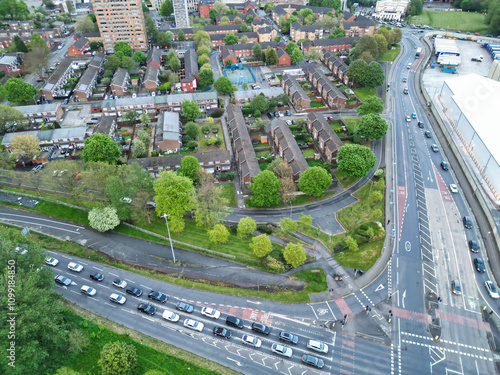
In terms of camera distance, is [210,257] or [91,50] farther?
[91,50]

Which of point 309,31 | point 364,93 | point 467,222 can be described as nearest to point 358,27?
point 309,31

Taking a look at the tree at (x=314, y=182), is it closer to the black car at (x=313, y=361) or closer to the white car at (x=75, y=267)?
the black car at (x=313, y=361)

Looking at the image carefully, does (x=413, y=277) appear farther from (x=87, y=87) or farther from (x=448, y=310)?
(x=87, y=87)

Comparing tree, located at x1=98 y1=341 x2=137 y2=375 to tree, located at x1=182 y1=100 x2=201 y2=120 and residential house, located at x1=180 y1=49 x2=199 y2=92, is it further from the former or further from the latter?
residential house, located at x1=180 y1=49 x2=199 y2=92

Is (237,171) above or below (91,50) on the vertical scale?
below

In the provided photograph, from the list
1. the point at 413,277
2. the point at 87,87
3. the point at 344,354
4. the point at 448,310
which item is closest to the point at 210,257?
the point at 344,354

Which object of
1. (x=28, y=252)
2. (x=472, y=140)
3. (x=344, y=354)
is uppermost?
(x=28, y=252)

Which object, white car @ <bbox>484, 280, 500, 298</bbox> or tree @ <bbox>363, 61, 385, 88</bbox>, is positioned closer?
white car @ <bbox>484, 280, 500, 298</bbox>

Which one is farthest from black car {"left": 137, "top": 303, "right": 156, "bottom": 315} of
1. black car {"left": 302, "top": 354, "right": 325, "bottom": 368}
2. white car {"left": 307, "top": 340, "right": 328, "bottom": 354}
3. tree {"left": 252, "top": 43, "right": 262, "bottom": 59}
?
tree {"left": 252, "top": 43, "right": 262, "bottom": 59}
